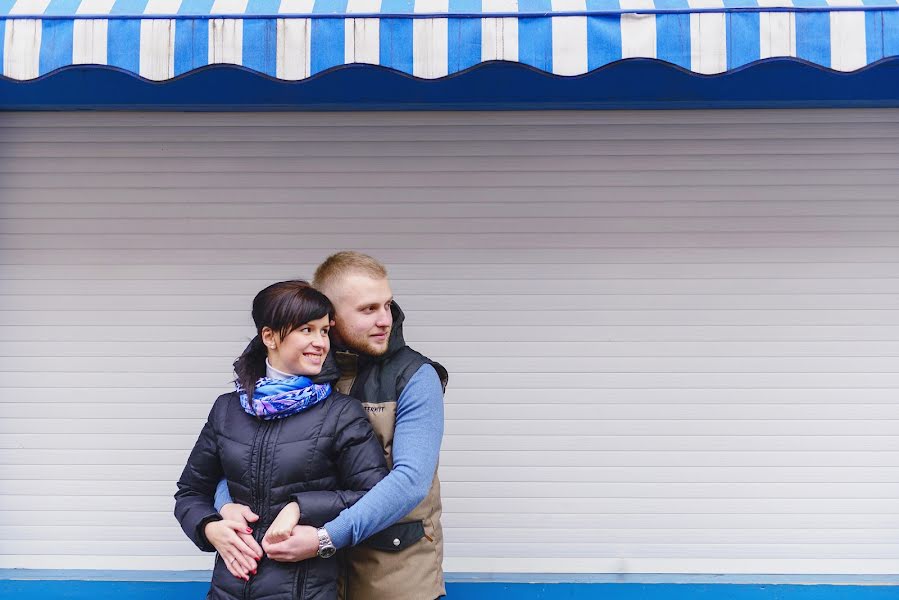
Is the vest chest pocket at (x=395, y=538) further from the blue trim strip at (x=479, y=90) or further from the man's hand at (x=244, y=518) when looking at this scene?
the blue trim strip at (x=479, y=90)

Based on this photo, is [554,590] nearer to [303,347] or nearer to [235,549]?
[235,549]

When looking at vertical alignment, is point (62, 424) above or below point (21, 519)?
above

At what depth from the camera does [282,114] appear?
421 centimetres

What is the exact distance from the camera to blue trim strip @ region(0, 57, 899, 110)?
369 centimetres

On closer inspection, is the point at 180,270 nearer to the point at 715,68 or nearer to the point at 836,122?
the point at 715,68

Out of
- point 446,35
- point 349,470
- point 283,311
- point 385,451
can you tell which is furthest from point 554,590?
point 446,35

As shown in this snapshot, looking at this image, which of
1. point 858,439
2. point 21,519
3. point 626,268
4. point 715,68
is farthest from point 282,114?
point 858,439

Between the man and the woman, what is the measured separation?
49 millimetres

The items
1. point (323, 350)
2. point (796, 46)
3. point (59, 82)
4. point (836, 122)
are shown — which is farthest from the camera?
point (836, 122)

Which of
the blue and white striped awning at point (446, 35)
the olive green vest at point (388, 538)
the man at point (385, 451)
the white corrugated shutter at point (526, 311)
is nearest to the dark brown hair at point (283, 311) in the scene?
the man at point (385, 451)

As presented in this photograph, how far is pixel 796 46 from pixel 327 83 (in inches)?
78.1

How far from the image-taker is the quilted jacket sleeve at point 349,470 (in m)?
2.46

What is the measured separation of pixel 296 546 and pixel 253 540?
142 mm

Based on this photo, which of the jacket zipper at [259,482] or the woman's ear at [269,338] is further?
the woman's ear at [269,338]
